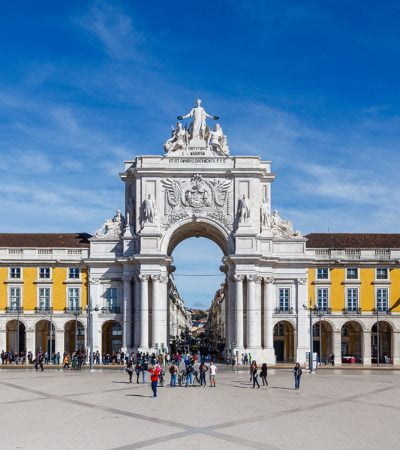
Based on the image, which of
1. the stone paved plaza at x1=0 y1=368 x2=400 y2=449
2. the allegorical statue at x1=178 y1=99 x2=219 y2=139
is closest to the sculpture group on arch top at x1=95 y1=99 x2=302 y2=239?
the allegorical statue at x1=178 y1=99 x2=219 y2=139

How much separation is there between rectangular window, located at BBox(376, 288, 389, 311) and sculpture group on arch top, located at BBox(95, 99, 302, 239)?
31.7 feet

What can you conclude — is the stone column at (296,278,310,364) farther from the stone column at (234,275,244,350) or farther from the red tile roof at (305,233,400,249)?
the stone column at (234,275,244,350)

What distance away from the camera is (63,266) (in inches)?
3007

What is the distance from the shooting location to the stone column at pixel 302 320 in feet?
241

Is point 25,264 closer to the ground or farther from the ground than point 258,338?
farther from the ground

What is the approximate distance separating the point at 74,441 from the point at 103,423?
3.97 metres

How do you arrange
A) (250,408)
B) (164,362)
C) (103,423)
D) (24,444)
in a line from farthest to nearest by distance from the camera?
(164,362) < (250,408) < (103,423) < (24,444)

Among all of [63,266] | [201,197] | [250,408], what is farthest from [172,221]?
[250,408]

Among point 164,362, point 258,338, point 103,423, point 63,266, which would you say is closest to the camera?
point 103,423

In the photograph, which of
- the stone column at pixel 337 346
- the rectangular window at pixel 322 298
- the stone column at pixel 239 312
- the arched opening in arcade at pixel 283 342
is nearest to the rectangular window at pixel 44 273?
the stone column at pixel 239 312

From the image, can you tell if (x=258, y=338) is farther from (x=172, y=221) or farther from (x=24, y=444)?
(x=24, y=444)

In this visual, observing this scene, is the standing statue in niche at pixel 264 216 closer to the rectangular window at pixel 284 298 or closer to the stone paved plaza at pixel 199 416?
the rectangular window at pixel 284 298

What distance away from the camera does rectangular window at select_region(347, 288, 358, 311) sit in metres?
75.0

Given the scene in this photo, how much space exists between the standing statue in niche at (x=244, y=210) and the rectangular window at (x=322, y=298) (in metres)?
10.9
